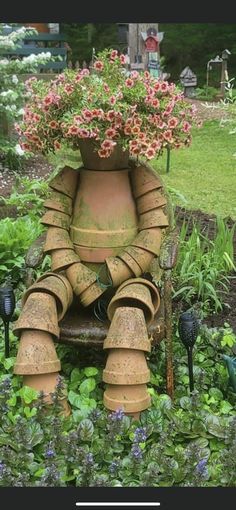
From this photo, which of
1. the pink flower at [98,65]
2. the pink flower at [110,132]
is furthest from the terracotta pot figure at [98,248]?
the pink flower at [98,65]

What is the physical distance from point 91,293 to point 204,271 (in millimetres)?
1128

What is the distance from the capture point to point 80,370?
3.12 metres

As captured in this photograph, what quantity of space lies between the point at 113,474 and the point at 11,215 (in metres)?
3.23

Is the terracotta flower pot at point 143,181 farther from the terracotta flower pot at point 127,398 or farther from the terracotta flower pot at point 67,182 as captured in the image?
the terracotta flower pot at point 127,398

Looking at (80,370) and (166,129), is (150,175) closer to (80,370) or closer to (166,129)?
(166,129)

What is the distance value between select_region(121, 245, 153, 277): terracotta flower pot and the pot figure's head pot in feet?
1.21

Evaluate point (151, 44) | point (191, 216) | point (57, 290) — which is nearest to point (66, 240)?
point (57, 290)

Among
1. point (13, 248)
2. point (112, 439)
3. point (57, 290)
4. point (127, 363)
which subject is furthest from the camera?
point (13, 248)

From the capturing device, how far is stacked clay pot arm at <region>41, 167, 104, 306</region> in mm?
2936

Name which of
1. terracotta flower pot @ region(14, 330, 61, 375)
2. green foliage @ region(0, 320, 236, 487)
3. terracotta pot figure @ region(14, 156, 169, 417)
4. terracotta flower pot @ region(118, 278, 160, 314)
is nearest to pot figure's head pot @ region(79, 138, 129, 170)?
terracotta pot figure @ region(14, 156, 169, 417)

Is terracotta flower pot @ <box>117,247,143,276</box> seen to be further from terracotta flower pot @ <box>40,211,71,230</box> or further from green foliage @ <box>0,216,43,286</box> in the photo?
green foliage @ <box>0,216,43,286</box>

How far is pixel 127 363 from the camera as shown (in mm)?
2617

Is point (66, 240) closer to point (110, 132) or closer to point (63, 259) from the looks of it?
point (63, 259)

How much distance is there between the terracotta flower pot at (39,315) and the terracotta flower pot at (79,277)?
15cm
